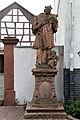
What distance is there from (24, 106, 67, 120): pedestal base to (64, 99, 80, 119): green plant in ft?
1.58

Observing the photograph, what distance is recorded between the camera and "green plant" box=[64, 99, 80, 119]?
30.1ft

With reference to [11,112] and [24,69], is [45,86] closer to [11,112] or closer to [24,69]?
[11,112]

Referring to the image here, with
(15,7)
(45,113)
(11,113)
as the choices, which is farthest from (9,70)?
(15,7)

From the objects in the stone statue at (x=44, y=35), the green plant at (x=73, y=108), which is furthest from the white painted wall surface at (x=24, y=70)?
the stone statue at (x=44, y=35)

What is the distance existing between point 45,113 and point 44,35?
210 cm

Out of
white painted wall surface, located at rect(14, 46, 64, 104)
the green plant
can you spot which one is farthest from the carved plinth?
white painted wall surface, located at rect(14, 46, 64, 104)

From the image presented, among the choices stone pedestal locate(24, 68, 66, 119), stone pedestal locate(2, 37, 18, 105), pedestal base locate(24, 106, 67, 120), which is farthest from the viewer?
stone pedestal locate(2, 37, 18, 105)

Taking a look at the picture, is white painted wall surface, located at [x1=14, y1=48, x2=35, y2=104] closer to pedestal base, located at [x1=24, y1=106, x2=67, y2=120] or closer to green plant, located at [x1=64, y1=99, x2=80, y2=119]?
green plant, located at [x1=64, y1=99, x2=80, y2=119]

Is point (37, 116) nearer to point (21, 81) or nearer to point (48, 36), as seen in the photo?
point (48, 36)

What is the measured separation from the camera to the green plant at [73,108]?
30.1ft

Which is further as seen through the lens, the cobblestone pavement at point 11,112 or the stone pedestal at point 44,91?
the cobblestone pavement at point 11,112

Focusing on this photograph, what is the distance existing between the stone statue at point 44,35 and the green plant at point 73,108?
1.32m

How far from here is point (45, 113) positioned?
29.1 ft

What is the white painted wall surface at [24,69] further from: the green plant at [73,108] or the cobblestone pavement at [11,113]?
the green plant at [73,108]
